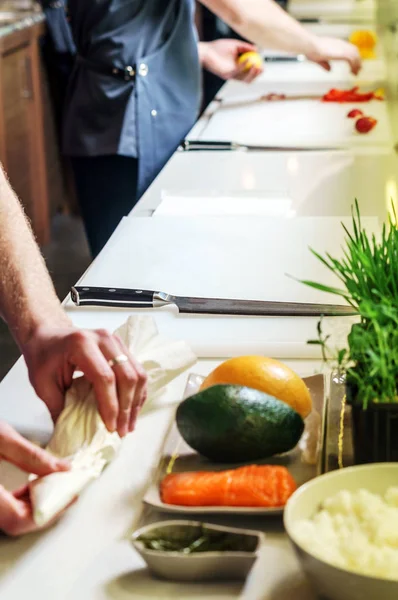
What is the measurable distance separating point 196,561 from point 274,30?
2273mm

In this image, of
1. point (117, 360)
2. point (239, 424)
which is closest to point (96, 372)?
point (117, 360)

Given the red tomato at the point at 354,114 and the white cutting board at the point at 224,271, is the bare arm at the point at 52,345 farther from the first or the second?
the red tomato at the point at 354,114

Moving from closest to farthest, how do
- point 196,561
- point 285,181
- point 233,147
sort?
point 196,561, point 285,181, point 233,147

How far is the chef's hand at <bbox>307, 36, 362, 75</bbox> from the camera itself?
9.16 ft

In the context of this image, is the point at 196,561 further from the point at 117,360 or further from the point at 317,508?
the point at 117,360

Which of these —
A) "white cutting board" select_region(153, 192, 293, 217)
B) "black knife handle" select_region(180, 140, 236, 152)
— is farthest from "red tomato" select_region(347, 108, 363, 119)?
"white cutting board" select_region(153, 192, 293, 217)

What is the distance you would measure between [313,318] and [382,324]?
0.45 meters

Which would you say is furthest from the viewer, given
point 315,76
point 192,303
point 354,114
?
point 315,76

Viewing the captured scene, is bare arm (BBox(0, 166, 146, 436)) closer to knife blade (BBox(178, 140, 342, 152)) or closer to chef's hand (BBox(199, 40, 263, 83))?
knife blade (BBox(178, 140, 342, 152))

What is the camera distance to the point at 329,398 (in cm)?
92

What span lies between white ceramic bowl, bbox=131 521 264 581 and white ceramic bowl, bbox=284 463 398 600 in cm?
4

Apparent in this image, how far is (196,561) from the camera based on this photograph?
24.9 inches

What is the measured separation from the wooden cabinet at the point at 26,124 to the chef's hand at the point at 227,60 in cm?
114

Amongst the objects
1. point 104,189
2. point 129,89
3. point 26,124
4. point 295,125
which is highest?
point 129,89
